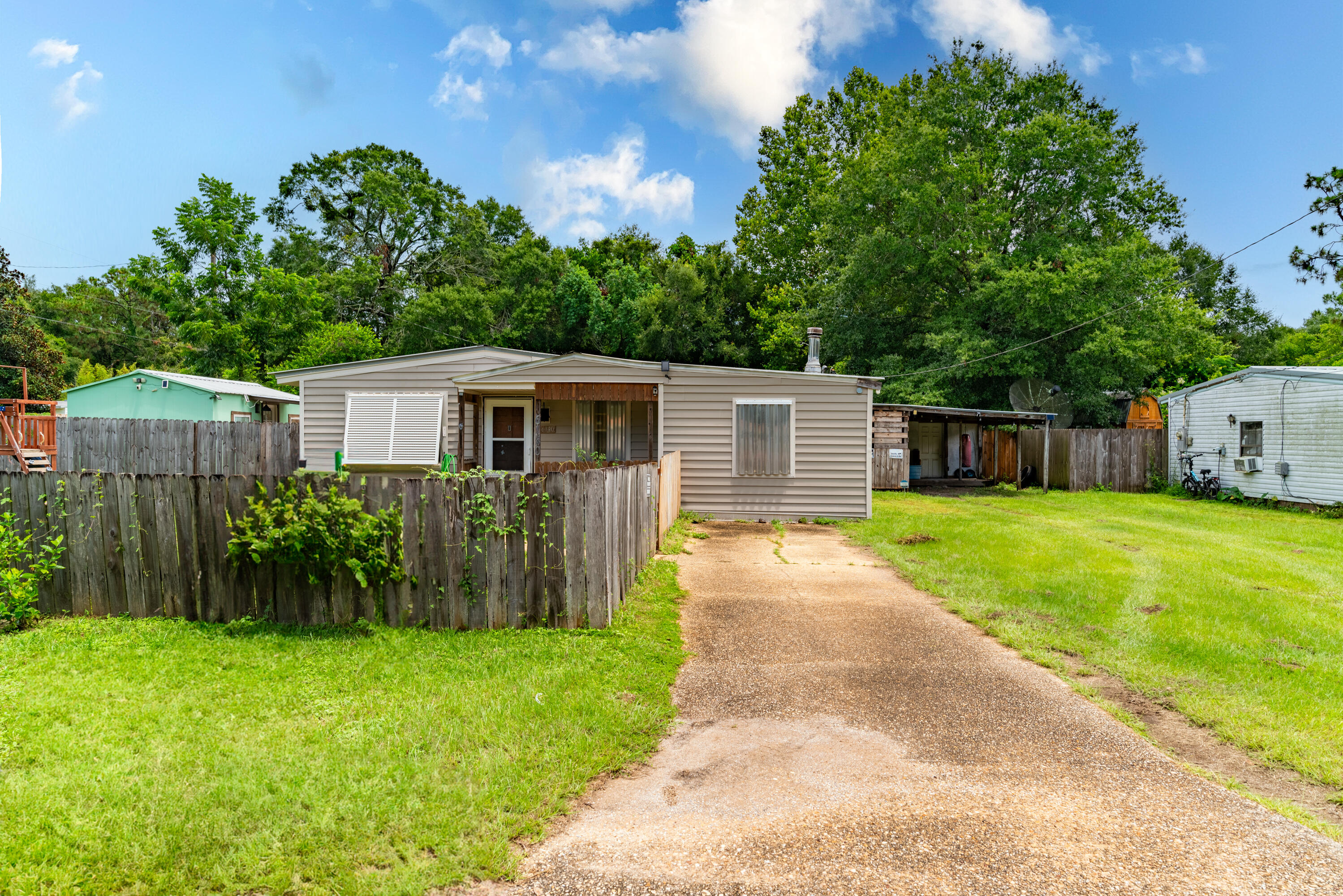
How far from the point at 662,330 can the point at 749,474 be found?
18.7 metres

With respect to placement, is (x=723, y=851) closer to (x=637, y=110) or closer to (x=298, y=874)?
(x=298, y=874)

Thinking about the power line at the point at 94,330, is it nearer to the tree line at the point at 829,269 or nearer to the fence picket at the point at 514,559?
the tree line at the point at 829,269

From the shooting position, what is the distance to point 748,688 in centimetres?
472

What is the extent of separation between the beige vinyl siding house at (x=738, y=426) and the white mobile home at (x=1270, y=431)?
422 inches

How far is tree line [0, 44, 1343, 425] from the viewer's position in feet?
83.9

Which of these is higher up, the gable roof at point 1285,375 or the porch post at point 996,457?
the gable roof at point 1285,375

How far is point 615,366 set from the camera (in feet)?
45.3

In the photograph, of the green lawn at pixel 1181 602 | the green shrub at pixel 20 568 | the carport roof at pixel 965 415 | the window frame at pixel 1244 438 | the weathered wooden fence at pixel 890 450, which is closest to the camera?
the green lawn at pixel 1181 602

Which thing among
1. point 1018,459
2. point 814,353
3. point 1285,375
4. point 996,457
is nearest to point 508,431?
point 814,353

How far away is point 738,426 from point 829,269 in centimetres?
2081

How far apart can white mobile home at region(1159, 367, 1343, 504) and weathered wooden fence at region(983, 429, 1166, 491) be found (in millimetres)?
602

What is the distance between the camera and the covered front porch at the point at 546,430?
14883mm

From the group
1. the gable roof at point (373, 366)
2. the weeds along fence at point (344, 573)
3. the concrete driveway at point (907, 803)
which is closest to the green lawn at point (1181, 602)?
the concrete driveway at point (907, 803)

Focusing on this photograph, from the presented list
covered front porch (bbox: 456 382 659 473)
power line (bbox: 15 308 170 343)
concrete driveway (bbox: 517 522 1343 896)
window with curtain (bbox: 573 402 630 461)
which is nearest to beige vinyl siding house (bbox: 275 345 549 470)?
covered front porch (bbox: 456 382 659 473)
